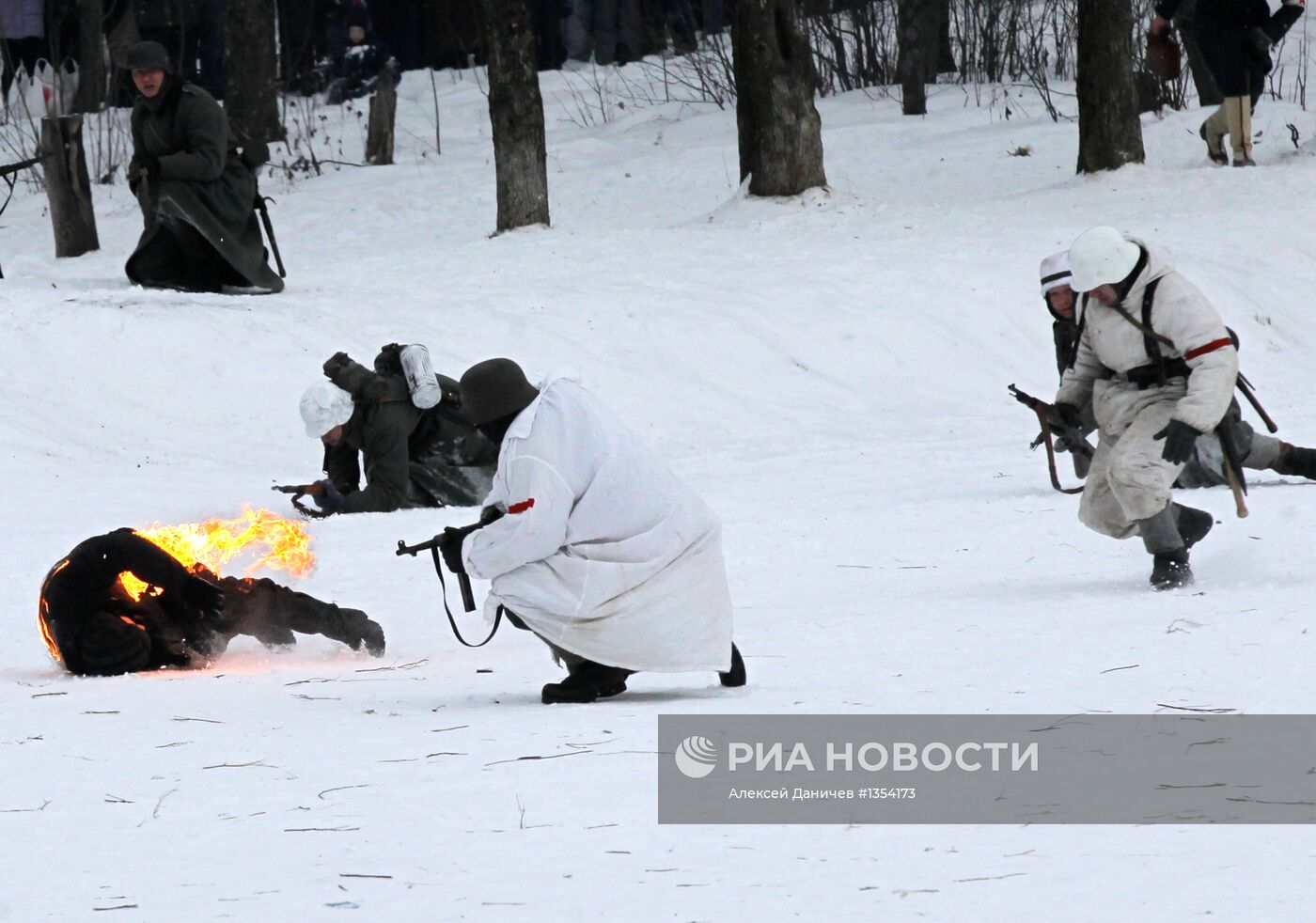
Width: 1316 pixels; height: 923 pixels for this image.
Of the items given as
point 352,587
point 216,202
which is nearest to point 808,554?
point 352,587

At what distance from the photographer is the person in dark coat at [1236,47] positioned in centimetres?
1614

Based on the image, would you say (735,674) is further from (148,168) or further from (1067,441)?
(148,168)

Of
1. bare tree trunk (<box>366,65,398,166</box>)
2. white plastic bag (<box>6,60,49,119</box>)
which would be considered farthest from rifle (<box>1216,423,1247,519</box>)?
white plastic bag (<box>6,60,49,119</box>)

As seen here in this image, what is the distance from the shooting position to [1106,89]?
52.4 feet

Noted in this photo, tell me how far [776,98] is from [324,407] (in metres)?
8.13

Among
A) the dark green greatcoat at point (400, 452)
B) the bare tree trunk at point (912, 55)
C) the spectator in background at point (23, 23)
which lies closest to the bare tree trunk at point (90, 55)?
the spectator in background at point (23, 23)

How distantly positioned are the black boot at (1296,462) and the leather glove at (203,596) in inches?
166

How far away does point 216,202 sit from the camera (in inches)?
461

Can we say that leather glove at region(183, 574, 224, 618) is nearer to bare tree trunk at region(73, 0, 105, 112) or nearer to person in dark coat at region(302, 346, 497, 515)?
person in dark coat at region(302, 346, 497, 515)

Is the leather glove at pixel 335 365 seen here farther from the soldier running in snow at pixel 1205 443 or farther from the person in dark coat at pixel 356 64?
the person in dark coat at pixel 356 64

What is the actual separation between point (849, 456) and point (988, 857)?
22.9 feet

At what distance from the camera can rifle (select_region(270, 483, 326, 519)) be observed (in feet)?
27.6

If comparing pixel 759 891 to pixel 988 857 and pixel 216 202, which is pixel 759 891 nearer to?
pixel 988 857

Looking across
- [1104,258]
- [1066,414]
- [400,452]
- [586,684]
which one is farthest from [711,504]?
[586,684]
